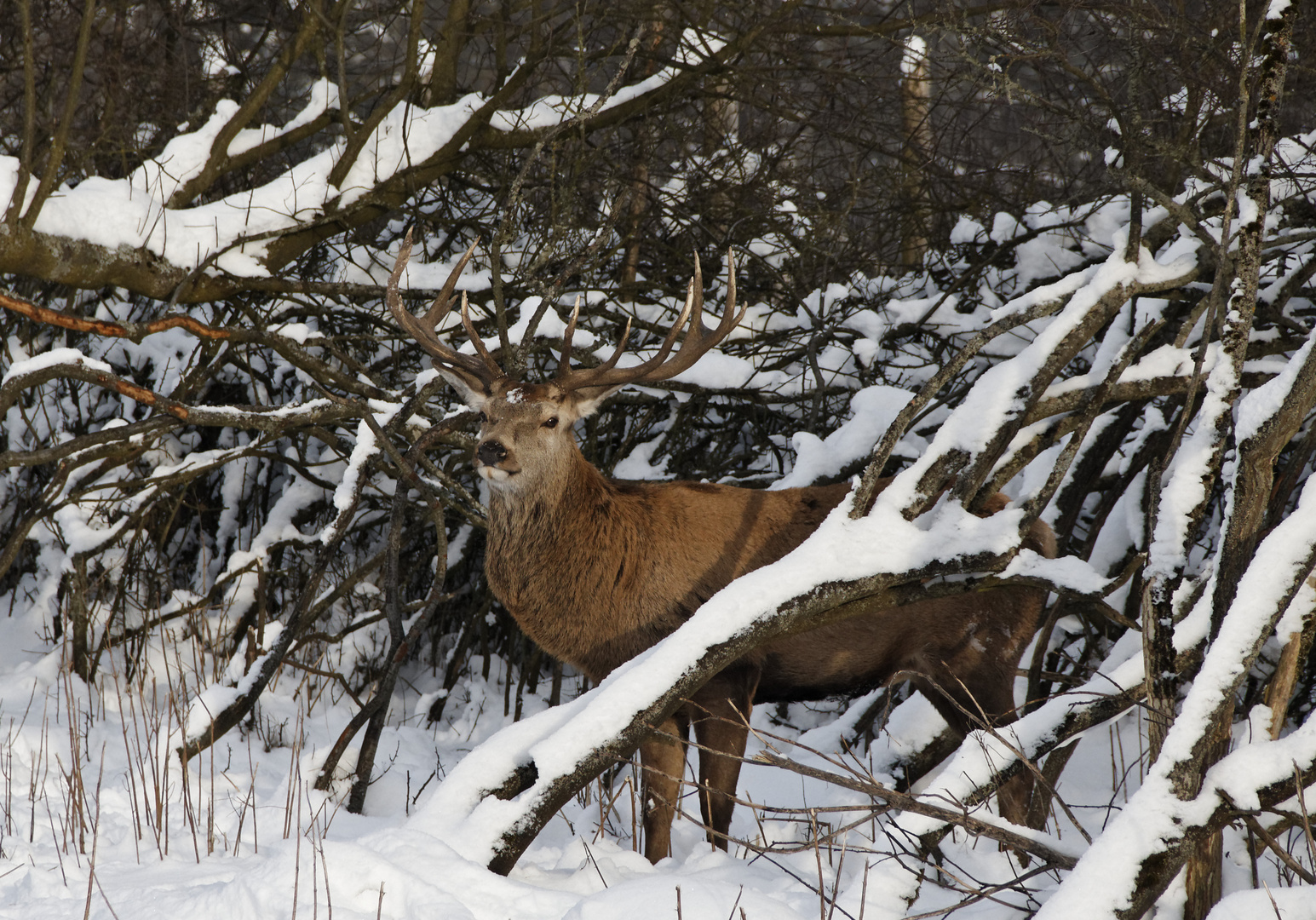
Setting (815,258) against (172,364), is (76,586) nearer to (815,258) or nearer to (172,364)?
(172,364)

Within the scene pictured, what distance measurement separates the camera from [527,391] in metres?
4.43

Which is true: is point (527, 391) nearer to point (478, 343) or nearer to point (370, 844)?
point (478, 343)

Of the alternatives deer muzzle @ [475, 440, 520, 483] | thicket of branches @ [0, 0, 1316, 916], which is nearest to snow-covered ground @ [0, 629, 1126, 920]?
thicket of branches @ [0, 0, 1316, 916]

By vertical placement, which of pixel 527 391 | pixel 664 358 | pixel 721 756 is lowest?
pixel 721 756

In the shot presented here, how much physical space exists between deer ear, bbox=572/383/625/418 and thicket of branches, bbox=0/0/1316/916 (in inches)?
12.7

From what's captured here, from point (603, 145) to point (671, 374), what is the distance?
1.81 metres

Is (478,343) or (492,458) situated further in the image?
(478,343)

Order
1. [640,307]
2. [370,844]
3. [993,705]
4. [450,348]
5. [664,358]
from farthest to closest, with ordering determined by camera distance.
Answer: [640,307], [450,348], [664,358], [993,705], [370,844]

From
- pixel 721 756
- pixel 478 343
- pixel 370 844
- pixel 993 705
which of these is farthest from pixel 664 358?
pixel 370 844

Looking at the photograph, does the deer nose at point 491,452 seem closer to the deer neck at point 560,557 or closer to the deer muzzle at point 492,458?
the deer muzzle at point 492,458

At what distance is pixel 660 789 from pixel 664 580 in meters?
0.79

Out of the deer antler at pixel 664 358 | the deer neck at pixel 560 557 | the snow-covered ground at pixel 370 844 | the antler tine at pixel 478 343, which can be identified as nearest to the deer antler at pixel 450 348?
the antler tine at pixel 478 343

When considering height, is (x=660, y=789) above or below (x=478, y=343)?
below

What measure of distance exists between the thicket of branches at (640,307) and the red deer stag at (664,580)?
9.7 inches
